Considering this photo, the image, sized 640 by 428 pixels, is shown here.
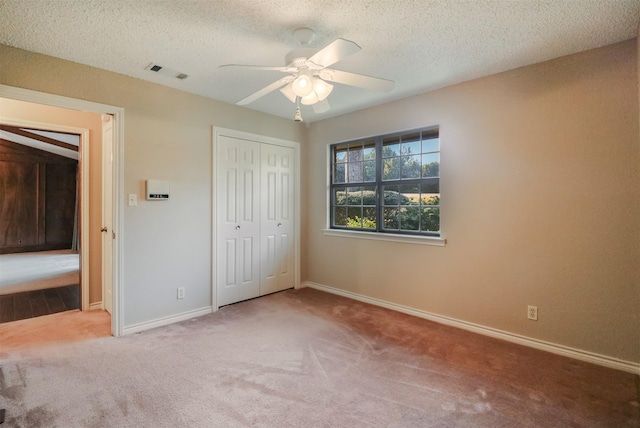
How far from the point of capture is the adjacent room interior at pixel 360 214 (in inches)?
75.6

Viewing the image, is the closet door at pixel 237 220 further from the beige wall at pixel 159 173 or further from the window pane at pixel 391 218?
the window pane at pixel 391 218

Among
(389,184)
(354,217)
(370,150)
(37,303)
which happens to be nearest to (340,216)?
(354,217)

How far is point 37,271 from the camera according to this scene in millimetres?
5348

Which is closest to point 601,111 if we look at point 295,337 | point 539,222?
point 539,222

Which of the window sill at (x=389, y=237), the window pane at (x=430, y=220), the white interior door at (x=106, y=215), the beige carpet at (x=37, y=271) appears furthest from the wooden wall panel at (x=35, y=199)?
the window pane at (x=430, y=220)

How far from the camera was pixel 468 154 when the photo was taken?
9.81 ft

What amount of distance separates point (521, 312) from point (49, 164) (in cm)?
1025

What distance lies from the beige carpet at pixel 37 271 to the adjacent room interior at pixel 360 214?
172 cm

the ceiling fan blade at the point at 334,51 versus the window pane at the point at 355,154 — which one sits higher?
the ceiling fan blade at the point at 334,51

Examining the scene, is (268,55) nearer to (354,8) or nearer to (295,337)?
(354,8)

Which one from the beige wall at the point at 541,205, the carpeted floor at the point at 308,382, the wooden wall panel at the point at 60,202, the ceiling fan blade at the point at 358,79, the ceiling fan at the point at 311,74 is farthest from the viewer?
the wooden wall panel at the point at 60,202

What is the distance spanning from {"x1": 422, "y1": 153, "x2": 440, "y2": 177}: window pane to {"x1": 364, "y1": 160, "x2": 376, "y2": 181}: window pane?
2.16 feet

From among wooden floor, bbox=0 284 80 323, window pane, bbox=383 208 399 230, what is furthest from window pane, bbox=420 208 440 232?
wooden floor, bbox=0 284 80 323

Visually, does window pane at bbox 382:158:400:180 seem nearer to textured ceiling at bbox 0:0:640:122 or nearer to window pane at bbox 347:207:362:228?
window pane at bbox 347:207:362:228
